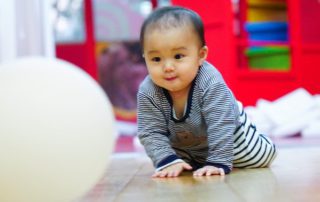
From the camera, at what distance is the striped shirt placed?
138cm

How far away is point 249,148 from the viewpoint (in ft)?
4.81

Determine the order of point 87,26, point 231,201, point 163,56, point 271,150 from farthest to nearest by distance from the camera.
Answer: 1. point 87,26
2. point 271,150
3. point 163,56
4. point 231,201

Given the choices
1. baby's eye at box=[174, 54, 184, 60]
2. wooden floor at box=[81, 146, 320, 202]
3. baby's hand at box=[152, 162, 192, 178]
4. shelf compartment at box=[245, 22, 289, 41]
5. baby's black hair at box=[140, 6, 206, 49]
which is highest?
baby's black hair at box=[140, 6, 206, 49]

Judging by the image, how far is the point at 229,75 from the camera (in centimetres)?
312

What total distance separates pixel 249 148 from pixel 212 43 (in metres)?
1.82

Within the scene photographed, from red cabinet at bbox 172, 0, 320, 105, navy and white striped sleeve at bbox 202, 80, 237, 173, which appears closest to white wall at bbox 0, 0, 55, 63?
red cabinet at bbox 172, 0, 320, 105

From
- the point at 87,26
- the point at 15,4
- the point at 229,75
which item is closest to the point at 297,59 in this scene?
the point at 229,75

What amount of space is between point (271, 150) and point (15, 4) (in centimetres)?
144

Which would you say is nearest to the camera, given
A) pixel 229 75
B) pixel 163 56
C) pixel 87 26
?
pixel 163 56

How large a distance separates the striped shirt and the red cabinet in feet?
5.54

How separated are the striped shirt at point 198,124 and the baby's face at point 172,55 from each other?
50 mm

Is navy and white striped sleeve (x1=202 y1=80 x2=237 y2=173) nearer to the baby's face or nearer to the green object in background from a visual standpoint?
the baby's face

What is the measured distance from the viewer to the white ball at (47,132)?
0.78 m

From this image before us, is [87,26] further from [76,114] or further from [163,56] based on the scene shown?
[76,114]
